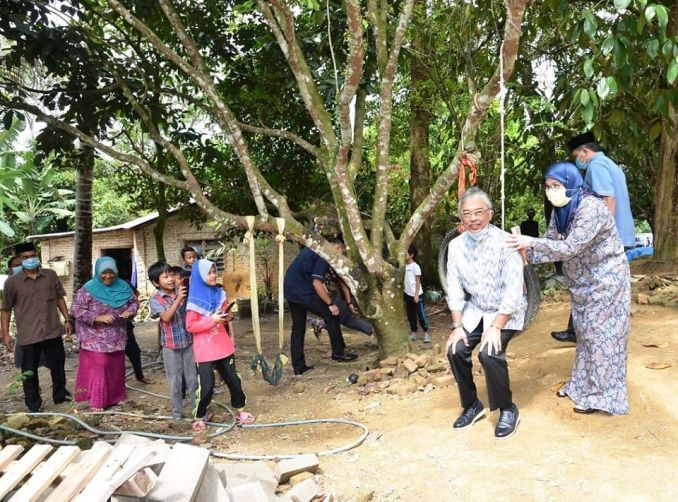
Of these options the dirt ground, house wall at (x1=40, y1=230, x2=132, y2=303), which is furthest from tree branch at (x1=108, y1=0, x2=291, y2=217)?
house wall at (x1=40, y1=230, x2=132, y2=303)

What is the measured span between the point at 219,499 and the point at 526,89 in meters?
8.41

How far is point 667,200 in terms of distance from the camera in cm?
767

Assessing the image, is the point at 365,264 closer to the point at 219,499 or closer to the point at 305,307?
the point at 305,307

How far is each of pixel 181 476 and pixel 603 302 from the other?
2772mm

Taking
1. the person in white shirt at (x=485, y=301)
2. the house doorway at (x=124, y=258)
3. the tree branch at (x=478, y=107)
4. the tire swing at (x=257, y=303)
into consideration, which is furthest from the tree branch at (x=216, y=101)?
the house doorway at (x=124, y=258)


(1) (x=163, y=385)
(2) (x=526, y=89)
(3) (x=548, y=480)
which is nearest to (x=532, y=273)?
(3) (x=548, y=480)

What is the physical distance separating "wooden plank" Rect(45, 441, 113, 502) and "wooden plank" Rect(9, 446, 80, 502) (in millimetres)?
46

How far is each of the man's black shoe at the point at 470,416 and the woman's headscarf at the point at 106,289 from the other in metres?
3.44

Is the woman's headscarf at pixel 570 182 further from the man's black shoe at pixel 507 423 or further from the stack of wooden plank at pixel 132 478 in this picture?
the stack of wooden plank at pixel 132 478

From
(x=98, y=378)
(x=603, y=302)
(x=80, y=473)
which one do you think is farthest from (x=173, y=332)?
(x=603, y=302)

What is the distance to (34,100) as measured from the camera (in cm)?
859

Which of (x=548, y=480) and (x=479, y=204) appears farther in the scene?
(x=479, y=204)

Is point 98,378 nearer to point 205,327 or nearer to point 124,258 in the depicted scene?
point 205,327

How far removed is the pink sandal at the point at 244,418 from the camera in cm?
490
